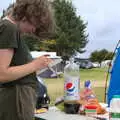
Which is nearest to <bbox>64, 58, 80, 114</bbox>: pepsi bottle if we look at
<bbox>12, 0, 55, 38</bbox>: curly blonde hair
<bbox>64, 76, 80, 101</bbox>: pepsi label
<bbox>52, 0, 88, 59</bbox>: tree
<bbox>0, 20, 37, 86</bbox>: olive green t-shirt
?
<bbox>64, 76, 80, 101</bbox>: pepsi label

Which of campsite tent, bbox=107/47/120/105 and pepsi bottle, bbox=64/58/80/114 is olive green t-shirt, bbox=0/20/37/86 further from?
campsite tent, bbox=107/47/120/105

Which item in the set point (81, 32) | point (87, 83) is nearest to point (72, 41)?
point (81, 32)

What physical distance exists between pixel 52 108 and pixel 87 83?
0.36m

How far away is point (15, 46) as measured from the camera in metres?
2.36

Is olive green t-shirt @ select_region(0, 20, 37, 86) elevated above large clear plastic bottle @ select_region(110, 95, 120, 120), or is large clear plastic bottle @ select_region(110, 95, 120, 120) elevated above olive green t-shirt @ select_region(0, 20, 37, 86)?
olive green t-shirt @ select_region(0, 20, 37, 86)

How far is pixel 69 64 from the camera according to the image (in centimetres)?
323

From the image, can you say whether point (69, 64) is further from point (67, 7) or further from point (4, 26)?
point (67, 7)

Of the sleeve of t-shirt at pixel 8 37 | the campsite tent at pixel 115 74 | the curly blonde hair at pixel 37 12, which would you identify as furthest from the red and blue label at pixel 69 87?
the campsite tent at pixel 115 74

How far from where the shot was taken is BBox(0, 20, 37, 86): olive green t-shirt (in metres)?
2.34

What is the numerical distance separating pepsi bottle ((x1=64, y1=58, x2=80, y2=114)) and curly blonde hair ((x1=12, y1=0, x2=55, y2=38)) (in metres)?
0.65

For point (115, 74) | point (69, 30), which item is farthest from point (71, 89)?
point (69, 30)

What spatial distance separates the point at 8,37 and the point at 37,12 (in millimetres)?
228

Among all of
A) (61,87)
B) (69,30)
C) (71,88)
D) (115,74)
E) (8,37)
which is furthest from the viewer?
(69,30)

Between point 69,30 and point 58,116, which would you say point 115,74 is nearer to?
point 58,116
